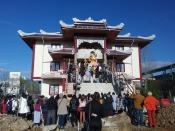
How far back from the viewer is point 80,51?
1213 inches

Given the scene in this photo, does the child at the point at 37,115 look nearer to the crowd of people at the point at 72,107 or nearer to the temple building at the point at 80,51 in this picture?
the crowd of people at the point at 72,107

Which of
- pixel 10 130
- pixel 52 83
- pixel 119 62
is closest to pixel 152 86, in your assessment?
pixel 119 62

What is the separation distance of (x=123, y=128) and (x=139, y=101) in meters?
2.22

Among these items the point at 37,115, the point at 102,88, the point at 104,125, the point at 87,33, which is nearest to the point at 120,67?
the point at 87,33

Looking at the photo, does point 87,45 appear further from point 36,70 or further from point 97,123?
point 97,123

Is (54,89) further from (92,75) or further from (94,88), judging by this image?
(94,88)

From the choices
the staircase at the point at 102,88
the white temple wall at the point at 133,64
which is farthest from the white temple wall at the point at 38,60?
the white temple wall at the point at 133,64

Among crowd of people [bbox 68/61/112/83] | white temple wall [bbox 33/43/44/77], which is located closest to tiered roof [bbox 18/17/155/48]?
white temple wall [bbox 33/43/44/77]

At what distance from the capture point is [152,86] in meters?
30.7

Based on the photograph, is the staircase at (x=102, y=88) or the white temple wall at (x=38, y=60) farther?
the white temple wall at (x=38, y=60)

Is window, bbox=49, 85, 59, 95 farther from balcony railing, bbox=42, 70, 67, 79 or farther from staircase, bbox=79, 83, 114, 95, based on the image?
staircase, bbox=79, 83, 114, 95

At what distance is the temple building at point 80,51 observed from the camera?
2841 centimetres

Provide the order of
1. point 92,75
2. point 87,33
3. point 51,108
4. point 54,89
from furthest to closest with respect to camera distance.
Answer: point 54,89 < point 87,33 < point 92,75 < point 51,108

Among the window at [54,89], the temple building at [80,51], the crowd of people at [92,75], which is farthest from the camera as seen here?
the window at [54,89]
